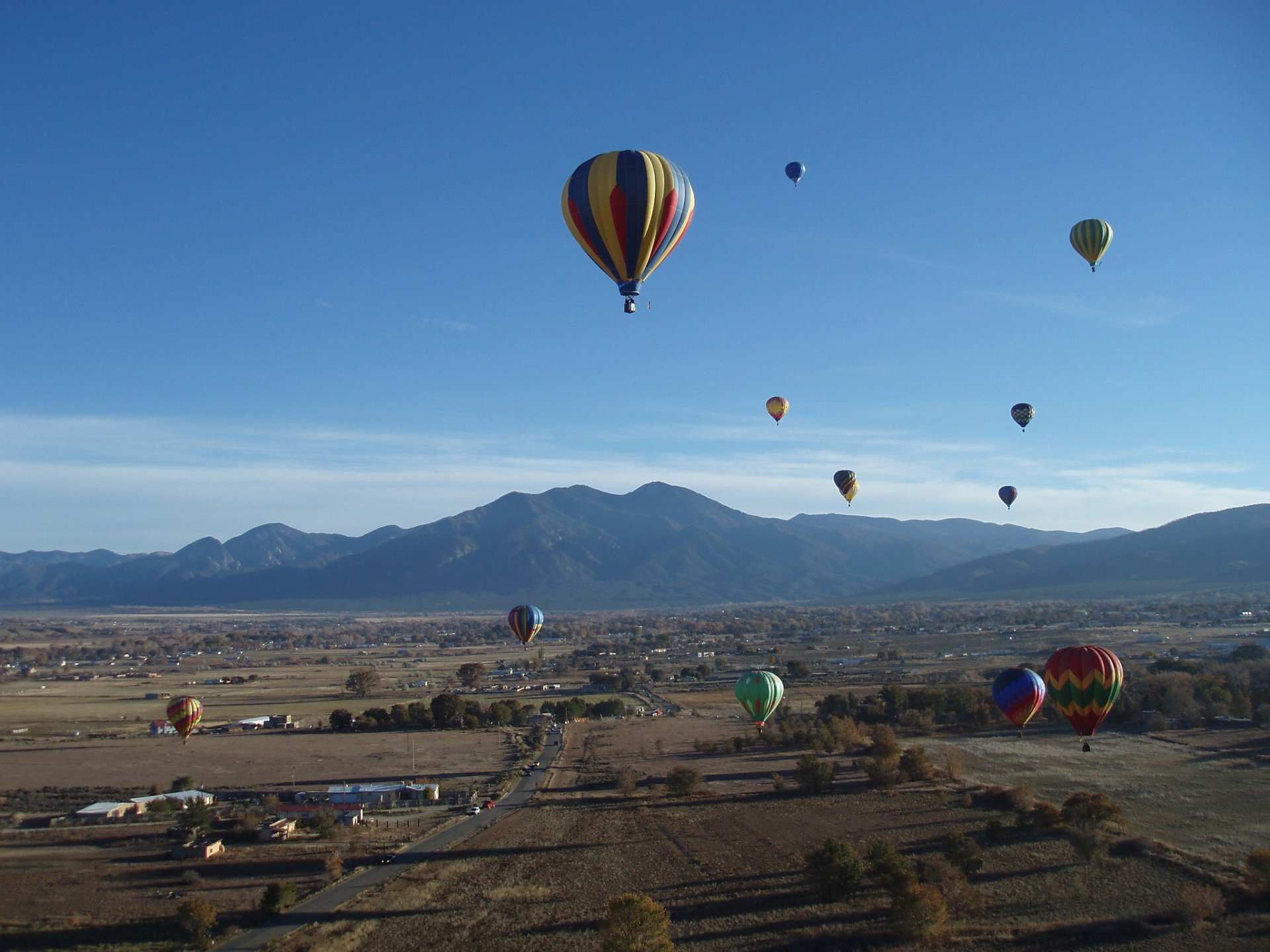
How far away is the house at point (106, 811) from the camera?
33.3 m

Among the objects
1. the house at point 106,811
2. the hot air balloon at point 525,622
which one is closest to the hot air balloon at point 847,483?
the hot air balloon at point 525,622

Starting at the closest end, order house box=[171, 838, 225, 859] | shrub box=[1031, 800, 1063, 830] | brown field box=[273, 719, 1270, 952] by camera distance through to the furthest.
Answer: brown field box=[273, 719, 1270, 952] < house box=[171, 838, 225, 859] < shrub box=[1031, 800, 1063, 830]

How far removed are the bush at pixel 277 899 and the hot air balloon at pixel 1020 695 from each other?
23828mm

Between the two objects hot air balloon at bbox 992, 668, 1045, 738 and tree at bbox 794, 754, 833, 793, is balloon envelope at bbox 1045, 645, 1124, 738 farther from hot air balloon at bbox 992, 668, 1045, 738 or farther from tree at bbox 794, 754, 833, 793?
tree at bbox 794, 754, 833, 793

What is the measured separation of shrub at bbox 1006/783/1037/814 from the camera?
104ft

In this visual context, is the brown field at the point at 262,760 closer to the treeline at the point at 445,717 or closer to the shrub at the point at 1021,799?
the treeline at the point at 445,717

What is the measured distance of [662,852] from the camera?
93.1ft

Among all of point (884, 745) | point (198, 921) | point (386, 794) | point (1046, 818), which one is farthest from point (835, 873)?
point (386, 794)

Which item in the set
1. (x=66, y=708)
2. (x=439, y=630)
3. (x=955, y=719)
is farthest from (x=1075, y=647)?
(x=439, y=630)

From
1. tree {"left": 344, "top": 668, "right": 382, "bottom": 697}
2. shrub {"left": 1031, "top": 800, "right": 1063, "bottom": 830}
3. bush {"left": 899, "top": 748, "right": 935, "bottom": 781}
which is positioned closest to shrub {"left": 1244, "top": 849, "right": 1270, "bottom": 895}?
shrub {"left": 1031, "top": 800, "right": 1063, "bottom": 830}

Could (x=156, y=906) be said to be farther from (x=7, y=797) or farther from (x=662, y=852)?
(x=7, y=797)

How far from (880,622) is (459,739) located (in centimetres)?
12651

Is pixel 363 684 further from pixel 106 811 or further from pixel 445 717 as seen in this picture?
pixel 106 811

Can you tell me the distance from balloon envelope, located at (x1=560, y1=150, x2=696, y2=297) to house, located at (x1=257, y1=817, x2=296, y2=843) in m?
20.1
